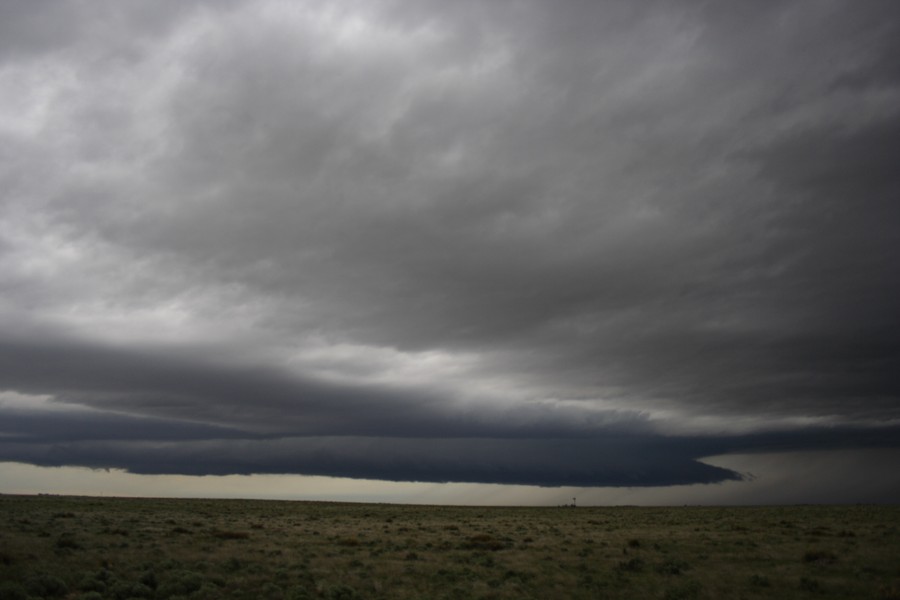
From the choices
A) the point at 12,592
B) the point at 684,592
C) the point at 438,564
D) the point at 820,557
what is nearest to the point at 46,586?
the point at 12,592

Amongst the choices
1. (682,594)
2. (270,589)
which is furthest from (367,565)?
(682,594)

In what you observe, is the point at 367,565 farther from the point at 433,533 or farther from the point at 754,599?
the point at 433,533

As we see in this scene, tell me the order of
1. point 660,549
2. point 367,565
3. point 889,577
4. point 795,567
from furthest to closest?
point 660,549 → point 367,565 → point 795,567 → point 889,577

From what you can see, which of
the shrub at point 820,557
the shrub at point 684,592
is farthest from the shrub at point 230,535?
the shrub at point 820,557

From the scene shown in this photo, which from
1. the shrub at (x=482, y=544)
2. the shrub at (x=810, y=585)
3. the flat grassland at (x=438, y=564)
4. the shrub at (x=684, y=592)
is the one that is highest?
the shrub at (x=810, y=585)

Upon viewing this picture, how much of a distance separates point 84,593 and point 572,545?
2909 centimetres

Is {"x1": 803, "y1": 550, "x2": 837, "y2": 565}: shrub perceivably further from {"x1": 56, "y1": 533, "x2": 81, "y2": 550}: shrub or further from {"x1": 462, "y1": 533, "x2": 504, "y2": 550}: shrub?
{"x1": 56, "y1": 533, "x2": 81, "y2": 550}: shrub

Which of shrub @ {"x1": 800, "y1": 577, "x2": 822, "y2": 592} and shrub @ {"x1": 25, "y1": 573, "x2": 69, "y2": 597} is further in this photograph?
shrub @ {"x1": 800, "y1": 577, "x2": 822, "y2": 592}

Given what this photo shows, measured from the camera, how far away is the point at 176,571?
90.7 feet

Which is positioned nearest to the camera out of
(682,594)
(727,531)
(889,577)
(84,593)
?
(84,593)

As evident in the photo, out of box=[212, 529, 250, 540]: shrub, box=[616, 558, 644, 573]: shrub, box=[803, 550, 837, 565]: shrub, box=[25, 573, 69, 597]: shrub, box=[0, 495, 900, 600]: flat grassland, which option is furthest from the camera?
box=[212, 529, 250, 540]: shrub

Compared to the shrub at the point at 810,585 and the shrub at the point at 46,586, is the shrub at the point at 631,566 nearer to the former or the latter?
the shrub at the point at 810,585

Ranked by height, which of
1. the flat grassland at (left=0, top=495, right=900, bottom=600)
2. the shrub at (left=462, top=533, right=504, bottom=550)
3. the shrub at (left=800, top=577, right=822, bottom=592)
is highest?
the shrub at (left=800, top=577, right=822, bottom=592)

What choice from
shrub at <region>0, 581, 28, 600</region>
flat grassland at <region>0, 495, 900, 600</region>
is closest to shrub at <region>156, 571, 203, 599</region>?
flat grassland at <region>0, 495, 900, 600</region>
